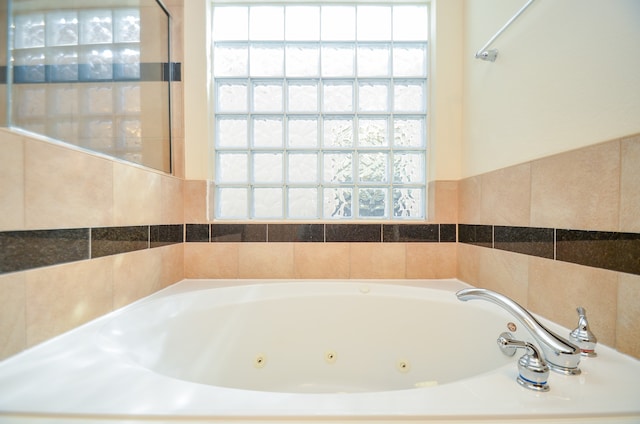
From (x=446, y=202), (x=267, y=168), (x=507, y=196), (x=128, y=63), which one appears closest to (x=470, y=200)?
(x=446, y=202)

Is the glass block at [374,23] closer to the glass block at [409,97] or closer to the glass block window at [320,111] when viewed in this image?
the glass block window at [320,111]

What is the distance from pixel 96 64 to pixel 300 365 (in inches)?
55.5

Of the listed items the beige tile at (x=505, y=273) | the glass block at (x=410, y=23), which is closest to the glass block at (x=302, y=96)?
the glass block at (x=410, y=23)

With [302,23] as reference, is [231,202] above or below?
below

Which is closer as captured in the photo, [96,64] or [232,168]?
[96,64]

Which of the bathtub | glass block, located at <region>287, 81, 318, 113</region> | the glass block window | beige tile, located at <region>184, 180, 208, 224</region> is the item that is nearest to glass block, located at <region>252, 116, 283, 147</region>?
the glass block window

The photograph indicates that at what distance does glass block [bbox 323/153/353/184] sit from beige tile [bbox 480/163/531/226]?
0.67 metres

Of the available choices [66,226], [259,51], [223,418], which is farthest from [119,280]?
[259,51]

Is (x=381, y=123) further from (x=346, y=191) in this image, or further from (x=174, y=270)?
(x=174, y=270)

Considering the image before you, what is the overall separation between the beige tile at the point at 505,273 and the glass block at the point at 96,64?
1665 mm

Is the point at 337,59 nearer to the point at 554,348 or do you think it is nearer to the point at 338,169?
the point at 338,169

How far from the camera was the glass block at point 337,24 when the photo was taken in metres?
1.56

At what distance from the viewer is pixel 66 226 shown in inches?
29.8

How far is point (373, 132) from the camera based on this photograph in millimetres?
1574
